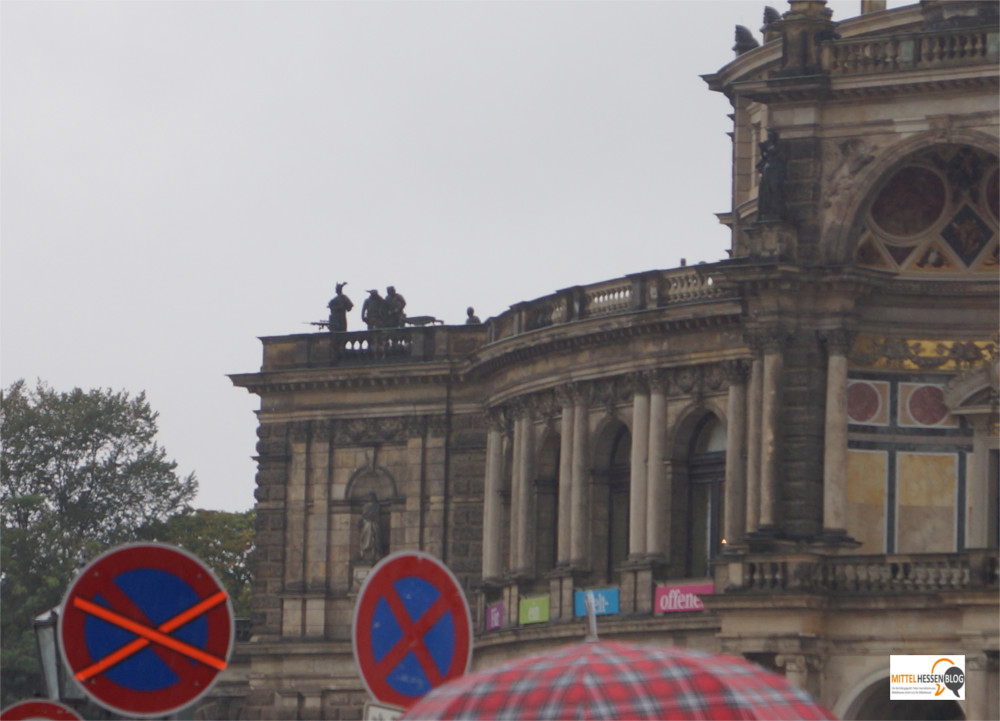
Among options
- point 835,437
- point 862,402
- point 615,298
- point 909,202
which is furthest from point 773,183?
point 615,298

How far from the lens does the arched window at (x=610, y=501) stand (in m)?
54.4

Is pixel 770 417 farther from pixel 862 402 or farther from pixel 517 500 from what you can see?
pixel 517 500

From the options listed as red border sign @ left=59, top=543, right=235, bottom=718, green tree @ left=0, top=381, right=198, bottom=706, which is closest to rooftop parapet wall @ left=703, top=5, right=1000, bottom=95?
red border sign @ left=59, top=543, right=235, bottom=718

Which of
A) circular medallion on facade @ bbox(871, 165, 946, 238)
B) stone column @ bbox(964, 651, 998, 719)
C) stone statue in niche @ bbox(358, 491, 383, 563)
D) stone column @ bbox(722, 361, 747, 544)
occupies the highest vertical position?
circular medallion on facade @ bbox(871, 165, 946, 238)

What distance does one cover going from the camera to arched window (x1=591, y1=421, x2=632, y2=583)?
178 feet

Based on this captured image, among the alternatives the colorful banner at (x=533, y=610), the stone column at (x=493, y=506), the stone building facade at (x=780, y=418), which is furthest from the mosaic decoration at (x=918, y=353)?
Result: the stone column at (x=493, y=506)

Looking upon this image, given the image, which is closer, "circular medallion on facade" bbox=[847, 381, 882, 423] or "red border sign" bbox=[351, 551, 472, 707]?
"red border sign" bbox=[351, 551, 472, 707]

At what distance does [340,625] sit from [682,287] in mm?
15017

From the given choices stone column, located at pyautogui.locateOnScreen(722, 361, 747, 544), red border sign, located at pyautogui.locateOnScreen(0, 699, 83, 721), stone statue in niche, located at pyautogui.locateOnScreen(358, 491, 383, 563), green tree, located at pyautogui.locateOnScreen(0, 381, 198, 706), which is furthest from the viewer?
green tree, located at pyautogui.locateOnScreen(0, 381, 198, 706)

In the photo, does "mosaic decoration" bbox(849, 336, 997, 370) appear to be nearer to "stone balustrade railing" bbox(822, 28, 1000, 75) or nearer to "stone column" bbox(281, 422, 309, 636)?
"stone balustrade railing" bbox(822, 28, 1000, 75)

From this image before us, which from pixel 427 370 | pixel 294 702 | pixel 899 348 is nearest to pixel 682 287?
pixel 899 348

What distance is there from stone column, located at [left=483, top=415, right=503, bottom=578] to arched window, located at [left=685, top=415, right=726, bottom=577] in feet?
22.6

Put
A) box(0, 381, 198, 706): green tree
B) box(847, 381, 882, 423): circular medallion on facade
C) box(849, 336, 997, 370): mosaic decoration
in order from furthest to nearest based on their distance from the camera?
box(0, 381, 198, 706): green tree → box(849, 336, 997, 370): mosaic decoration → box(847, 381, 882, 423): circular medallion on facade

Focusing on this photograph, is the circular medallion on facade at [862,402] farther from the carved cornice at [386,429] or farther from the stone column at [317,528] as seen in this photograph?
the stone column at [317,528]
